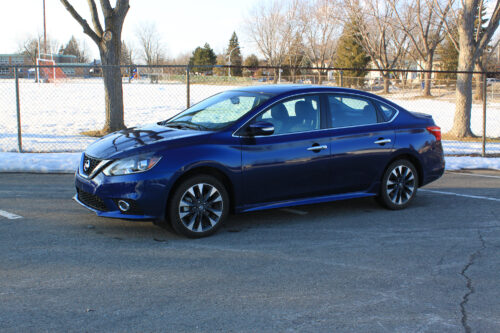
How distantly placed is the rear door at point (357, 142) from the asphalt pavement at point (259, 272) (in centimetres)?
52

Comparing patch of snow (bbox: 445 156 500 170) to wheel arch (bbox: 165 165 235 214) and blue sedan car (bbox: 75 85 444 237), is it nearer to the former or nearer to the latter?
blue sedan car (bbox: 75 85 444 237)

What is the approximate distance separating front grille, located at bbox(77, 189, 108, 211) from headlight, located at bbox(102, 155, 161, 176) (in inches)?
12.6

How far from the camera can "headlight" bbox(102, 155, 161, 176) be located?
5.39m

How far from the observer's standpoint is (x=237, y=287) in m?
4.29

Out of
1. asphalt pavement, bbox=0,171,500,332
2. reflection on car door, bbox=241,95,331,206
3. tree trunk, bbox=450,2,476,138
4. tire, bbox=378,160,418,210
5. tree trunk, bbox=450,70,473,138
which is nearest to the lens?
asphalt pavement, bbox=0,171,500,332

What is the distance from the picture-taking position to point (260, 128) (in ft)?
19.1

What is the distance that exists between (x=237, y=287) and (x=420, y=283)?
5.17 ft

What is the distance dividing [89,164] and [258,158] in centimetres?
189

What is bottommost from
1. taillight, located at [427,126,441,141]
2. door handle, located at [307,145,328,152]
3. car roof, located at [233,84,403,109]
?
door handle, located at [307,145,328,152]

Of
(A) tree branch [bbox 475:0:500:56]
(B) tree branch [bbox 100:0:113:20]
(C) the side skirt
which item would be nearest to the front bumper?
(C) the side skirt

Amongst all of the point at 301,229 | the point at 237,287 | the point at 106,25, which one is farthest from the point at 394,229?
the point at 106,25

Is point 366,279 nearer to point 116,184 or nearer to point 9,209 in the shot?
point 116,184

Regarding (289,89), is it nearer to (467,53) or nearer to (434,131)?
(434,131)

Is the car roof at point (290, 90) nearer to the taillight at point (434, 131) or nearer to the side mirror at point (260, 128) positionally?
the side mirror at point (260, 128)
